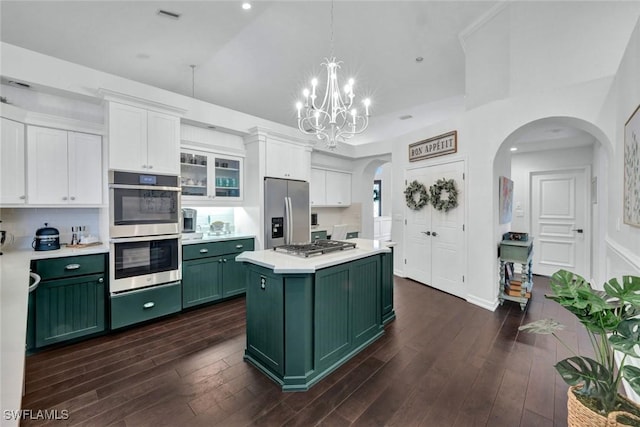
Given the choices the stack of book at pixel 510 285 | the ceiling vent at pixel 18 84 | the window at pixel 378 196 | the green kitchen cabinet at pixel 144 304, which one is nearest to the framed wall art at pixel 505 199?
the stack of book at pixel 510 285

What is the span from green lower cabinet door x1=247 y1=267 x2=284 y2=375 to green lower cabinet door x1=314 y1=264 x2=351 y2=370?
295 mm

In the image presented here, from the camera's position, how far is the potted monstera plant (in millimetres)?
1224

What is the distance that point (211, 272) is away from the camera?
12.1 ft

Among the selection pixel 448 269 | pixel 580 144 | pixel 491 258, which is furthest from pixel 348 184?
pixel 580 144

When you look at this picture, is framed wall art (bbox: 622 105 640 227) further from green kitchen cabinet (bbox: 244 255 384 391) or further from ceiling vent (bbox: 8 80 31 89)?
ceiling vent (bbox: 8 80 31 89)

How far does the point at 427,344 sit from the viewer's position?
2738mm

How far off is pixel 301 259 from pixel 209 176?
2.44 metres

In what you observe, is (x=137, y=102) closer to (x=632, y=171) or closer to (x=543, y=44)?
(x=632, y=171)

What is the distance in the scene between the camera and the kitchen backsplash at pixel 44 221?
9.40 feet

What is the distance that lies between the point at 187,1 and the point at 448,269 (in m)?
4.74

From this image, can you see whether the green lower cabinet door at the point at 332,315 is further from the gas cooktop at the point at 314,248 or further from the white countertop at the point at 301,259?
the gas cooktop at the point at 314,248

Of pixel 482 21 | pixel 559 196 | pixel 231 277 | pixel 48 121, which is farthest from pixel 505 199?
pixel 48 121

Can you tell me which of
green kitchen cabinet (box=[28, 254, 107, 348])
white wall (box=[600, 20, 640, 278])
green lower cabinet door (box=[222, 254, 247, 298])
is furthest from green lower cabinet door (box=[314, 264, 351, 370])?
green kitchen cabinet (box=[28, 254, 107, 348])

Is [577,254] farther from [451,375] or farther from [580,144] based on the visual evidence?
[451,375]
